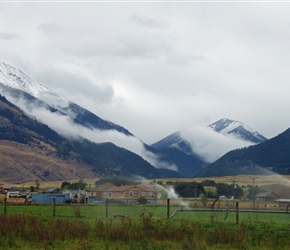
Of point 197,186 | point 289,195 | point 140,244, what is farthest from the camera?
point 289,195

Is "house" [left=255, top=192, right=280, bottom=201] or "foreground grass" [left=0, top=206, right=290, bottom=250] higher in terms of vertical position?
"house" [left=255, top=192, right=280, bottom=201]

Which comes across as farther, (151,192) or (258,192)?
(258,192)

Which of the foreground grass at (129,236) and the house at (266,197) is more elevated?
the house at (266,197)

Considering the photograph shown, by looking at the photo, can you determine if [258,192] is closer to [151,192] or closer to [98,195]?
[151,192]

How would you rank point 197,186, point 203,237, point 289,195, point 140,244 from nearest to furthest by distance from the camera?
1. point 140,244
2. point 203,237
3. point 197,186
4. point 289,195

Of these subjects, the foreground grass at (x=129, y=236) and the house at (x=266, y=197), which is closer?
the foreground grass at (x=129, y=236)

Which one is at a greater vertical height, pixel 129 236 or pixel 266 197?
pixel 266 197

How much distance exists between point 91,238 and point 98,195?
12008 centimetres

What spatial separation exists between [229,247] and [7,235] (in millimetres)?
9401

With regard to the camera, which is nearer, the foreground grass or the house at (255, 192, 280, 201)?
the foreground grass

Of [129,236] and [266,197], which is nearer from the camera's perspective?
[129,236]

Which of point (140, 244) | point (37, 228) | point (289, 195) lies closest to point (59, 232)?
point (37, 228)

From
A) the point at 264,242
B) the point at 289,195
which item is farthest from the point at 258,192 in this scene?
the point at 264,242

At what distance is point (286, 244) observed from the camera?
22.8 m
